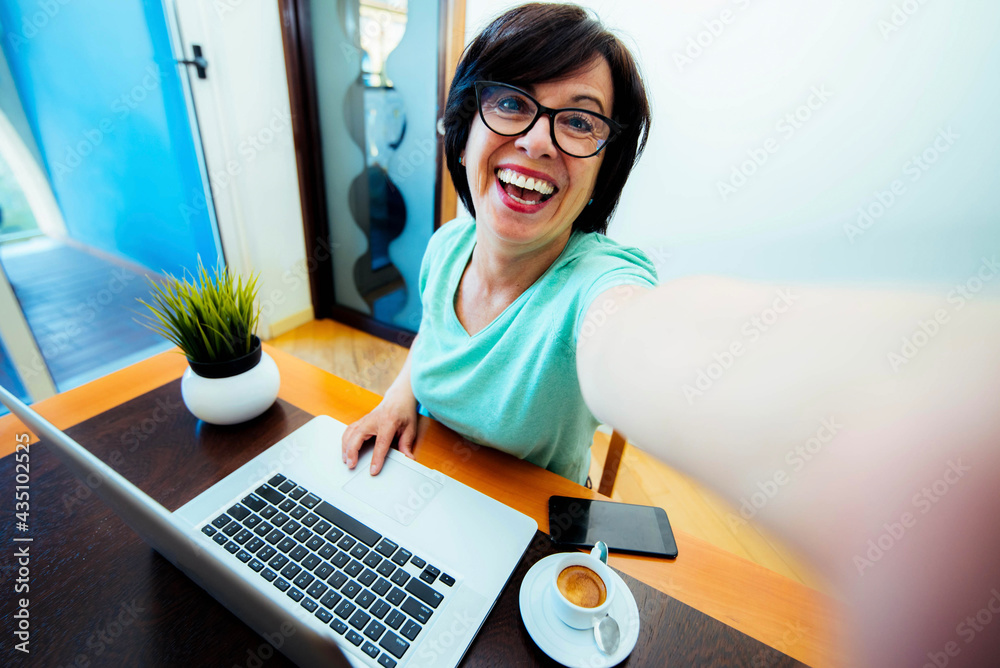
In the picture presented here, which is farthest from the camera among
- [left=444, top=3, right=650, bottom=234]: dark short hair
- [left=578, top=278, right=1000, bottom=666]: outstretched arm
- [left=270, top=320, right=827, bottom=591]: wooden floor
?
[left=270, top=320, right=827, bottom=591]: wooden floor

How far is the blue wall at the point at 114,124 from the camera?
1.78 m

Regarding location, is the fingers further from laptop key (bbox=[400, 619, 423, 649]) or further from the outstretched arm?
the outstretched arm

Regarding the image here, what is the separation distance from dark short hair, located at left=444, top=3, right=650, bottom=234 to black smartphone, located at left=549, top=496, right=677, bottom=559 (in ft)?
2.02

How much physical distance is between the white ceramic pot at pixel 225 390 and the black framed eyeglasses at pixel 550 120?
2.00 feet

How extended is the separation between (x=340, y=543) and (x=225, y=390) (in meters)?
0.36

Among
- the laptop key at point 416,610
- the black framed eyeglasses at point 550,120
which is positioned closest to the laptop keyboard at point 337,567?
the laptop key at point 416,610

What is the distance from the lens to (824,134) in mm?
1173

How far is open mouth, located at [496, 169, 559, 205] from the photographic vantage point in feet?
2.50

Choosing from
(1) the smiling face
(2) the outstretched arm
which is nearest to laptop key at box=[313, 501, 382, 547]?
(2) the outstretched arm

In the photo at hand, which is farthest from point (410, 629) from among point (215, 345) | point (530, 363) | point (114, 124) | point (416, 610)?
point (114, 124)

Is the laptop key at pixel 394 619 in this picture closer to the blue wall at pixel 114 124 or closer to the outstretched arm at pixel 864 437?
the outstretched arm at pixel 864 437

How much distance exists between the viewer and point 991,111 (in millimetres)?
988

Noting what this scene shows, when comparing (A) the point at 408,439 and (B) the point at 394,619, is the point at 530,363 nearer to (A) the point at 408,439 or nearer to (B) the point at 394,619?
(A) the point at 408,439

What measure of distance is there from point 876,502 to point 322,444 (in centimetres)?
71
